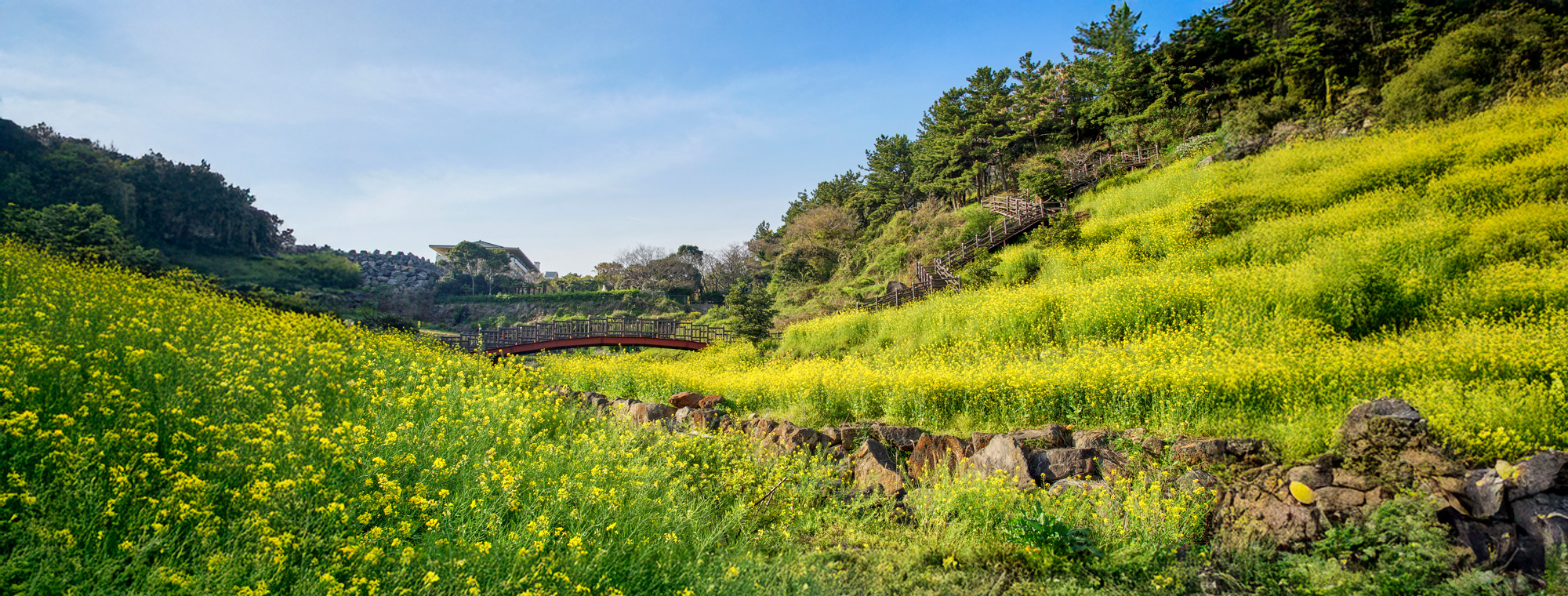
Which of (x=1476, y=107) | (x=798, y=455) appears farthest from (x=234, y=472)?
(x=1476, y=107)

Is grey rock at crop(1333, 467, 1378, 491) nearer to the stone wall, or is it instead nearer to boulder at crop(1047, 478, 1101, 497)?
boulder at crop(1047, 478, 1101, 497)

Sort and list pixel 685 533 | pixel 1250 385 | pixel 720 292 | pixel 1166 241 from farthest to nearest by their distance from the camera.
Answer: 1. pixel 720 292
2. pixel 1166 241
3. pixel 1250 385
4. pixel 685 533

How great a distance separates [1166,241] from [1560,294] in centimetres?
688

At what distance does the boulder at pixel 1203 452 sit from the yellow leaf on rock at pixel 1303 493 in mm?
712

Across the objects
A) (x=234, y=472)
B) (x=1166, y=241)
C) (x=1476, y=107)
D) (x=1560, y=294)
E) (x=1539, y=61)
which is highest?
(x=1539, y=61)

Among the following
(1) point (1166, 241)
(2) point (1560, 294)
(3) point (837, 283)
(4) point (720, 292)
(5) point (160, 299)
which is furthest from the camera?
(4) point (720, 292)

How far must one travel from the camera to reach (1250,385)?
666cm

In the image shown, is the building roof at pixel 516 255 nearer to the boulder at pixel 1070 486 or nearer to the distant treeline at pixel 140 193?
the distant treeline at pixel 140 193

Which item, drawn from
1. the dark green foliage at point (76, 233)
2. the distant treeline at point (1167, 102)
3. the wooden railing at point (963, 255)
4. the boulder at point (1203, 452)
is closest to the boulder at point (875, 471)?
the boulder at point (1203, 452)

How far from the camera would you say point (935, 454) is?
6285mm

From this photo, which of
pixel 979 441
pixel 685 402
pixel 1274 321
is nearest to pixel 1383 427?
pixel 979 441

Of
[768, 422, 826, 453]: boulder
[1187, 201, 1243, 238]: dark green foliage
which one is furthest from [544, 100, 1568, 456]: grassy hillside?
[768, 422, 826, 453]: boulder

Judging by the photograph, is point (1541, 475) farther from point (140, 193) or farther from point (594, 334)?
point (140, 193)

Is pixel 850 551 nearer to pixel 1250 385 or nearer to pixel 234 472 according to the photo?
pixel 234 472
